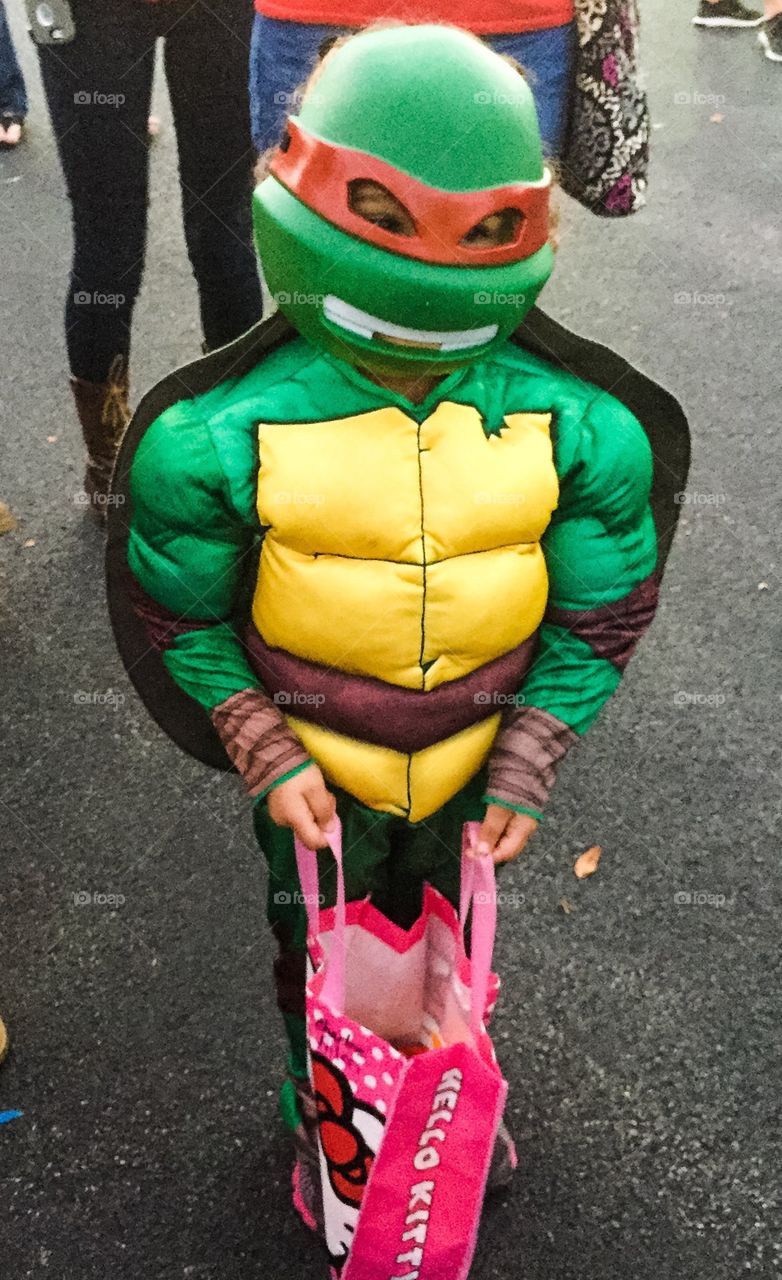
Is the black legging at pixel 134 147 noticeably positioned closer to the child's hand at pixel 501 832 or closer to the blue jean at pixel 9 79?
the child's hand at pixel 501 832

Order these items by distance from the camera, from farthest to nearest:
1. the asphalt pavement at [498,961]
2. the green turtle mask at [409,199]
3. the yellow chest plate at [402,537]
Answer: the asphalt pavement at [498,961], the yellow chest plate at [402,537], the green turtle mask at [409,199]

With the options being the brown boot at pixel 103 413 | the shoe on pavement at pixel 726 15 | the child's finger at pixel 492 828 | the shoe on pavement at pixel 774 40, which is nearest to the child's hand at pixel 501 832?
the child's finger at pixel 492 828

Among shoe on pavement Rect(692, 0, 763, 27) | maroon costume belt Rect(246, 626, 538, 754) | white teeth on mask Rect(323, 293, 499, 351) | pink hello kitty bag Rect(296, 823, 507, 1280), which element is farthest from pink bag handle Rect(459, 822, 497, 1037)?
shoe on pavement Rect(692, 0, 763, 27)

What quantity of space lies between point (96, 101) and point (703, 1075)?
1.76 metres

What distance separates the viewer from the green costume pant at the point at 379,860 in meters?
1.20

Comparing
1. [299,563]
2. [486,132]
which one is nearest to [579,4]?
[486,132]

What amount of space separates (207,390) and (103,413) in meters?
1.28

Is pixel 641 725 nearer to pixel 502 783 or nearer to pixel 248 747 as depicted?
pixel 502 783

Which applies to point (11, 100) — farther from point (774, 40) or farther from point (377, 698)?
point (377, 698)

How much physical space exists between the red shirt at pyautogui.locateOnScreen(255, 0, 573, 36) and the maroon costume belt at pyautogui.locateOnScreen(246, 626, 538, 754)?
0.69 meters

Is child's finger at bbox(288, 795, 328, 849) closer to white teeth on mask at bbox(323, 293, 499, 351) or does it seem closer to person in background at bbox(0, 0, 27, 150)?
white teeth on mask at bbox(323, 293, 499, 351)

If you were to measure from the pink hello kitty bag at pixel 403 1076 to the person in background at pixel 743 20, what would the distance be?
430 cm

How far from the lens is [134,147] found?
1.92m

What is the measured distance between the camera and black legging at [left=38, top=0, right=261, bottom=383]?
185cm
